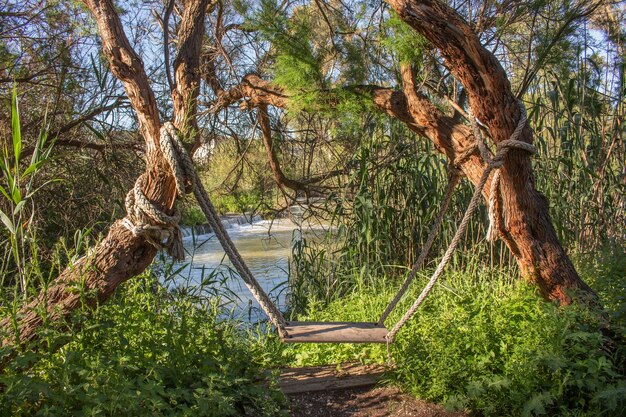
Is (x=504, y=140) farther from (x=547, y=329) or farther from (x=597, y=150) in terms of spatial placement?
(x=597, y=150)

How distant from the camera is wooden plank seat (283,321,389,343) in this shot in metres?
2.46

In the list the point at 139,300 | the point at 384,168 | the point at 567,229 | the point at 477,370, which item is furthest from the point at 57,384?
the point at 567,229

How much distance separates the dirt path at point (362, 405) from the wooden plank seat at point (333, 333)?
1.21ft

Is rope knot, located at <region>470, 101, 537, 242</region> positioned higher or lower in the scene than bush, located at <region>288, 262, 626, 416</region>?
higher

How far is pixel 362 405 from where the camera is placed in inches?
110

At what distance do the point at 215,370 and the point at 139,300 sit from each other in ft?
2.66

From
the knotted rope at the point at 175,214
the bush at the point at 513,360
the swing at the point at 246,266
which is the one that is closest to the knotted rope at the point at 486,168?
the swing at the point at 246,266

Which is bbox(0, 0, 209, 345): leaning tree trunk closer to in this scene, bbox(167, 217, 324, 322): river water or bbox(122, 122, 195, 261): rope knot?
bbox(122, 122, 195, 261): rope knot

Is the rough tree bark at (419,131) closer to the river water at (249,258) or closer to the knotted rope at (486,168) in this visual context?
the knotted rope at (486,168)

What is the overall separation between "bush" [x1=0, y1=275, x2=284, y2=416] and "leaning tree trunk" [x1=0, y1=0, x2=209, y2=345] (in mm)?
115

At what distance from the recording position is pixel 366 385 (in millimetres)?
2969

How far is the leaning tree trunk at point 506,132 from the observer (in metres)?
2.46

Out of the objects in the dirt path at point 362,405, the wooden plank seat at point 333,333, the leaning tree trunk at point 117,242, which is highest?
the leaning tree trunk at point 117,242

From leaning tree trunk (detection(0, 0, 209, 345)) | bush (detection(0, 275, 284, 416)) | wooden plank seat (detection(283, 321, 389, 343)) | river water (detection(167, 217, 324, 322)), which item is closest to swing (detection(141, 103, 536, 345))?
wooden plank seat (detection(283, 321, 389, 343))
